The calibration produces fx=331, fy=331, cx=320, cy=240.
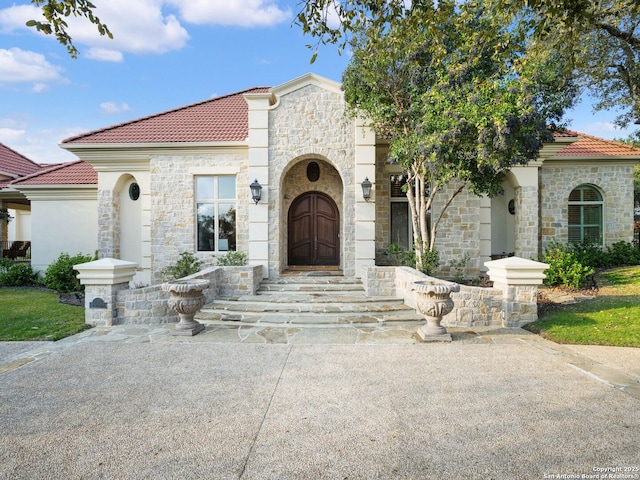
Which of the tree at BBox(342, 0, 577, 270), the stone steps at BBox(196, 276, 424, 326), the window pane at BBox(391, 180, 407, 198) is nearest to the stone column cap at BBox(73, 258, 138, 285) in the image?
the stone steps at BBox(196, 276, 424, 326)

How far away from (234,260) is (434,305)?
5.79 meters

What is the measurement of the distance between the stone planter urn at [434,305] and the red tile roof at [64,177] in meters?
11.9

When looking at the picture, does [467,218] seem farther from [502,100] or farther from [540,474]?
[540,474]

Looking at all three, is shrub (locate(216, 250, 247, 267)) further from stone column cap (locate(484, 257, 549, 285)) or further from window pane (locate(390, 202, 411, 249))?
stone column cap (locate(484, 257, 549, 285))

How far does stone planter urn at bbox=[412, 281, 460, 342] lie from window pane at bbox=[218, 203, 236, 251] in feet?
21.1

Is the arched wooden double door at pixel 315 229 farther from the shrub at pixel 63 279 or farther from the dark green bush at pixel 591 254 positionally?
the dark green bush at pixel 591 254

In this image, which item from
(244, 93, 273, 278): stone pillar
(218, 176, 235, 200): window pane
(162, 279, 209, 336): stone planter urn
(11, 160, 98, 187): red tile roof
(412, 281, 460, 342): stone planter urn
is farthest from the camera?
(11, 160, 98, 187): red tile roof

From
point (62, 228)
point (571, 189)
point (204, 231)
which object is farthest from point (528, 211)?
point (62, 228)

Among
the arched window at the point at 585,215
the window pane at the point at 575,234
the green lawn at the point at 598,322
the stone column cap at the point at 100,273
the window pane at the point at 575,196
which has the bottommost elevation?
the green lawn at the point at 598,322

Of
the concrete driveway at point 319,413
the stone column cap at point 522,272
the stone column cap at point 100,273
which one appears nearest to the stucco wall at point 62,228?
the stone column cap at point 100,273

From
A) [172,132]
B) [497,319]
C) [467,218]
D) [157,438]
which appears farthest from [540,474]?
[172,132]

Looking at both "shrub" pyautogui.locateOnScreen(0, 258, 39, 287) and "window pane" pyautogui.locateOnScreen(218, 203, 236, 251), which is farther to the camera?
"shrub" pyautogui.locateOnScreen(0, 258, 39, 287)

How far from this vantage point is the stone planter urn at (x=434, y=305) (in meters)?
5.35

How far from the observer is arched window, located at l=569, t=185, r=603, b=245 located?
39.3ft
